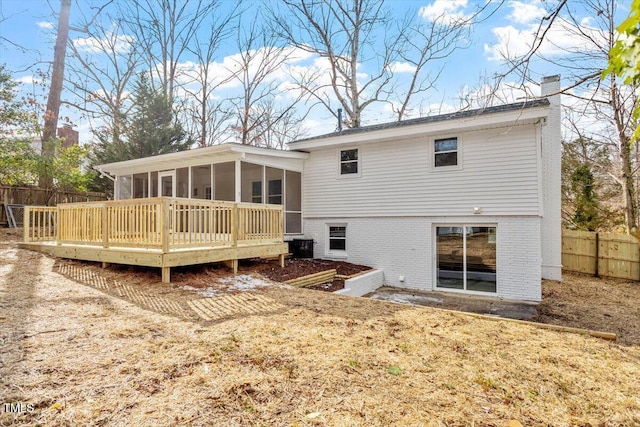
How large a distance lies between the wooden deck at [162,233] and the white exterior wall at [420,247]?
2.88 meters

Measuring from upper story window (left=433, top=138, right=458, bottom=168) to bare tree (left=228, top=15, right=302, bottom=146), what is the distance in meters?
15.9

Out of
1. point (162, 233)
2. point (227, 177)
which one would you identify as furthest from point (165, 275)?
point (227, 177)

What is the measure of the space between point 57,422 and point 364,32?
2225 cm

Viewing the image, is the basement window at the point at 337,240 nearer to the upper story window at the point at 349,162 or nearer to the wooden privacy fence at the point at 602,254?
the upper story window at the point at 349,162

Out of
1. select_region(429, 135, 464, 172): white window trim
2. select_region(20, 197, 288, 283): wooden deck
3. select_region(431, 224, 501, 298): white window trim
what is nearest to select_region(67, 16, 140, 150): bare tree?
select_region(20, 197, 288, 283): wooden deck

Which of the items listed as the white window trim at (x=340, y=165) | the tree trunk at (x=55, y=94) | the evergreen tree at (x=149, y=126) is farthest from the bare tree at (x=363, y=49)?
the tree trunk at (x=55, y=94)

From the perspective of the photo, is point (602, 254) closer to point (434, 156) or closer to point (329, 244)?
point (434, 156)

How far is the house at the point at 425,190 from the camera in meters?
8.91

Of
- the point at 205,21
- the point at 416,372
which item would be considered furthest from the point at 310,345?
the point at 205,21

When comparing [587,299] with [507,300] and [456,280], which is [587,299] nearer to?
[507,300]

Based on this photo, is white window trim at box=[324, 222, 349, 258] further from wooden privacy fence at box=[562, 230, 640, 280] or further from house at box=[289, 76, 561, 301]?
wooden privacy fence at box=[562, 230, 640, 280]

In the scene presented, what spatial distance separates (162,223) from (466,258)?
8045mm

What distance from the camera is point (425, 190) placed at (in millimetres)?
10164

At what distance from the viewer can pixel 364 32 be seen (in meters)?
20.2
